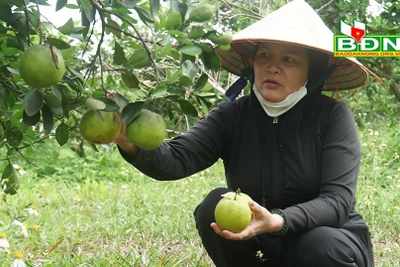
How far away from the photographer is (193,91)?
5.01 ft

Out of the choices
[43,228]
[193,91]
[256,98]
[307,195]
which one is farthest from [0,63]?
[43,228]

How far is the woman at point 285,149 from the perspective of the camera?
2.07 m

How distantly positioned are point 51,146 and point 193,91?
4867mm

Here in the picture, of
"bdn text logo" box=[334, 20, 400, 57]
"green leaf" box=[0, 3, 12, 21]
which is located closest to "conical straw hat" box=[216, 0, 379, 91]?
"green leaf" box=[0, 3, 12, 21]

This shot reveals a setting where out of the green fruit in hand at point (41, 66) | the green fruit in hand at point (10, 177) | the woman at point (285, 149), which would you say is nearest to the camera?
the green fruit in hand at point (41, 66)

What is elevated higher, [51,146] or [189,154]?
[189,154]

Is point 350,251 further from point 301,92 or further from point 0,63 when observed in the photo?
point 0,63

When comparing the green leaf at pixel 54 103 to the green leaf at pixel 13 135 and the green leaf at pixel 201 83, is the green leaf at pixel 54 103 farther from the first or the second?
the green leaf at pixel 13 135

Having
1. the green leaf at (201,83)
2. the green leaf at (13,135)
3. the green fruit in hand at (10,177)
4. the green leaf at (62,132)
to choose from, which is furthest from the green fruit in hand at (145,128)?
the green fruit in hand at (10,177)

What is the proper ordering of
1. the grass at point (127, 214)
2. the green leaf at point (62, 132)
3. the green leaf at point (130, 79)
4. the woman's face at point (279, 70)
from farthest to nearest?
the grass at point (127, 214), the woman's face at point (279, 70), the green leaf at point (62, 132), the green leaf at point (130, 79)

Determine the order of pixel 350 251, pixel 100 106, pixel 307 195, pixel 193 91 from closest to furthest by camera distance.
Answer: pixel 100 106, pixel 193 91, pixel 350 251, pixel 307 195

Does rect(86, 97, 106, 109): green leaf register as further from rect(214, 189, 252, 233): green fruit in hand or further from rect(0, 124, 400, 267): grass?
rect(0, 124, 400, 267): grass

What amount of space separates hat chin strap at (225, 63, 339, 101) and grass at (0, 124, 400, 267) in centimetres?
81

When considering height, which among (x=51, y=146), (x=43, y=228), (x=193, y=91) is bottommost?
(x=51, y=146)
